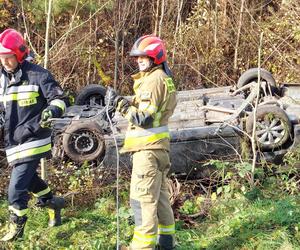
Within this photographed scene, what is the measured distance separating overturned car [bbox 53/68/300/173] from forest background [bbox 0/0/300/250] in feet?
0.77

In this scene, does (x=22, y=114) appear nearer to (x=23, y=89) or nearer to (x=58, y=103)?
(x=23, y=89)

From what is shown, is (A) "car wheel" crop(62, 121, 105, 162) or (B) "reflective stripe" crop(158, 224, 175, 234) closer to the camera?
(B) "reflective stripe" crop(158, 224, 175, 234)

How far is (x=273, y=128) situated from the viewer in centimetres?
646

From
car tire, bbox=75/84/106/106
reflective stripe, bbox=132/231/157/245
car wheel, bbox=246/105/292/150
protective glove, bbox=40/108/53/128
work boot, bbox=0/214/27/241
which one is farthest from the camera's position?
car tire, bbox=75/84/106/106

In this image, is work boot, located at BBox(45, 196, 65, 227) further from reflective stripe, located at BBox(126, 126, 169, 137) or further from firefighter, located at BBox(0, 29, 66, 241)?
reflective stripe, located at BBox(126, 126, 169, 137)

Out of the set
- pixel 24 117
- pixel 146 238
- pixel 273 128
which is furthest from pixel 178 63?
pixel 146 238

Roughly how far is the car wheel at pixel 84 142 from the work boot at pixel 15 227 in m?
2.10

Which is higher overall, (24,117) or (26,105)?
(26,105)

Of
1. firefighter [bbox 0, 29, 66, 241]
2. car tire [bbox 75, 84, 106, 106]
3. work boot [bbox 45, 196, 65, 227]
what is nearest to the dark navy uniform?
firefighter [bbox 0, 29, 66, 241]

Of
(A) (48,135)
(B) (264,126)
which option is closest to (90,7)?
(B) (264,126)

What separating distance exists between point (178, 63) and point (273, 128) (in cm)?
515

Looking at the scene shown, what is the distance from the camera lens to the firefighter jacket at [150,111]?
168 inches

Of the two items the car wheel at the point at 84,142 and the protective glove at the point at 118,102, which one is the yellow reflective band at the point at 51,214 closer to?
the protective glove at the point at 118,102

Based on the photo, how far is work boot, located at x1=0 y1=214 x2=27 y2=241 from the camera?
192 inches
